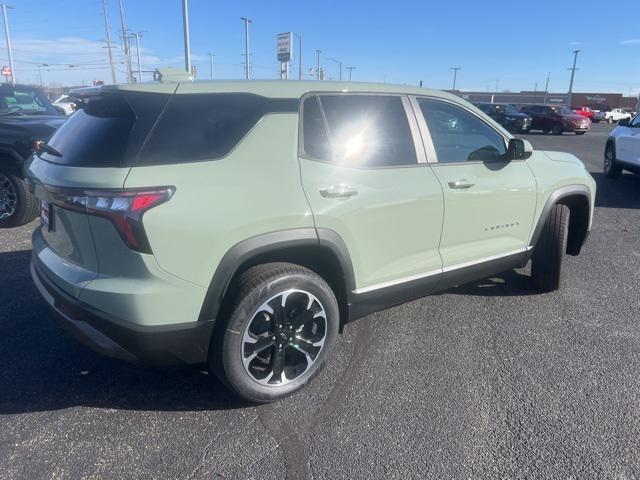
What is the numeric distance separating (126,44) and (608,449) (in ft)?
203

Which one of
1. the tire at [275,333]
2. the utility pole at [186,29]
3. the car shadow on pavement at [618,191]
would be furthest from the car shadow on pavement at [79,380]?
the utility pole at [186,29]

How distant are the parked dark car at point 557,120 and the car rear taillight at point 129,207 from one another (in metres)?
29.3

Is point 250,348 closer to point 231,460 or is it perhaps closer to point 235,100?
point 231,460

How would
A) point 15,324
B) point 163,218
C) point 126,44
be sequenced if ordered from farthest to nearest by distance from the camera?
point 126,44 < point 15,324 < point 163,218

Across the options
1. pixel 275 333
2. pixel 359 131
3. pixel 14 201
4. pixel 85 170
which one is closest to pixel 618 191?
pixel 359 131

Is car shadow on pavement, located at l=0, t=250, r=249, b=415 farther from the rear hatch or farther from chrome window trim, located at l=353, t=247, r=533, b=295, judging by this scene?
chrome window trim, located at l=353, t=247, r=533, b=295

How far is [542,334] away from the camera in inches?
146

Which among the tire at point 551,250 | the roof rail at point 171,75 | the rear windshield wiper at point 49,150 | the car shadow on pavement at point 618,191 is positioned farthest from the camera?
the car shadow on pavement at point 618,191

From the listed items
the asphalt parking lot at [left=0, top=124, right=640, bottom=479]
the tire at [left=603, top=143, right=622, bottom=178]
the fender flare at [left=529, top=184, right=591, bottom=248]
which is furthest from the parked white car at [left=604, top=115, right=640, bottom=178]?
the asphalt parking lot at [left=0, top=124, right=640, bottom=479]

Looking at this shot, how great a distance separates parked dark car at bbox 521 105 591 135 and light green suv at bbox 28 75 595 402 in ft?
89.8

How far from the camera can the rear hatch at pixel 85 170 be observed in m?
2.35

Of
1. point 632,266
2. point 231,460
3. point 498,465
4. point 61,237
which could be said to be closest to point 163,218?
point 61,237

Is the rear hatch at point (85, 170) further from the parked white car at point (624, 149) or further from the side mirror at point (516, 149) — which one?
the parked white car at point (624, 149)

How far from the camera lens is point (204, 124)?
8.38 feet
